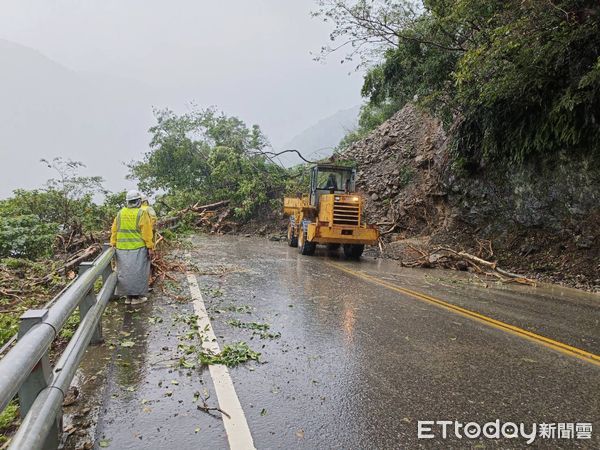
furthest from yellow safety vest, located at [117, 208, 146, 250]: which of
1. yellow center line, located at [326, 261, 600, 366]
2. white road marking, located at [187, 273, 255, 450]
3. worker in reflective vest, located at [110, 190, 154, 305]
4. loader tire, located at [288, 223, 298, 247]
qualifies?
loader tire, located at [288, 223, 298, 247]

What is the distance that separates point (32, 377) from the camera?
244 cm

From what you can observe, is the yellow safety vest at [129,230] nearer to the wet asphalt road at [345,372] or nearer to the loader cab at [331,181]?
the wet asphalt road at [345,372]

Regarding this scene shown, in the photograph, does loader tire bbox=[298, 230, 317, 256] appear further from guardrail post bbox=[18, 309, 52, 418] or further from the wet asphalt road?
guardrail post bbox=[18, 309, 52, 418]

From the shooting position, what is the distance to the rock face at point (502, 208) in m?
11.6

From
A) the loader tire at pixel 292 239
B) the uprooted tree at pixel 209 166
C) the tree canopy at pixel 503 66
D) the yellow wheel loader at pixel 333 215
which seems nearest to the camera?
the tree canopy at pixel 503 66

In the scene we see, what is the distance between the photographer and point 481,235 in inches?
594

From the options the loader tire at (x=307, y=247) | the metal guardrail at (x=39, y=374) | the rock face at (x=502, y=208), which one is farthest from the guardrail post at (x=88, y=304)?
the rock face at (x=502, y=208)

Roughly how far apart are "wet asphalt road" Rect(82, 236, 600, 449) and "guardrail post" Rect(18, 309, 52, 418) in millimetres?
763

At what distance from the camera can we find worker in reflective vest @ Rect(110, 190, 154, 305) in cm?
679

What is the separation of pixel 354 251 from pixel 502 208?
16.5 ft

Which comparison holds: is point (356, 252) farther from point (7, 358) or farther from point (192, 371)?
point (7, 358)

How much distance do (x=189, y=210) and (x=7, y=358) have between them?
21765mm

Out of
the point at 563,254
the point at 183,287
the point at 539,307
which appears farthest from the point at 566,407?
the point at 563,254

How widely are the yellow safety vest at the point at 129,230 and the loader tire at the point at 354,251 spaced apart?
29.3 feet
